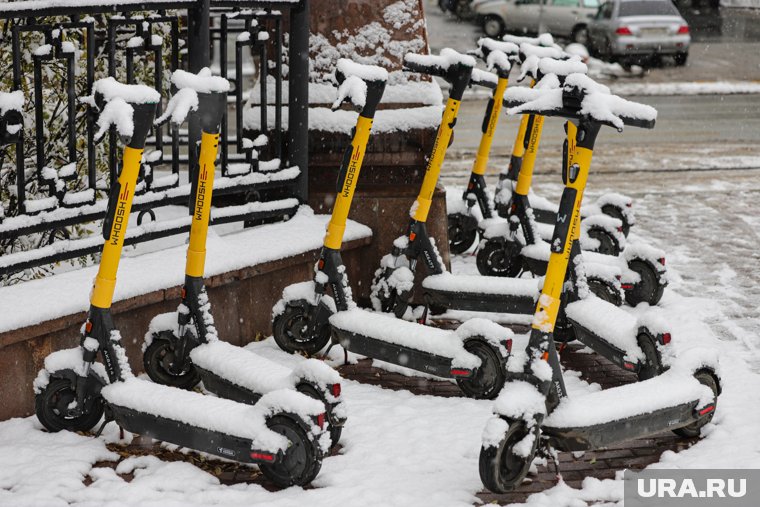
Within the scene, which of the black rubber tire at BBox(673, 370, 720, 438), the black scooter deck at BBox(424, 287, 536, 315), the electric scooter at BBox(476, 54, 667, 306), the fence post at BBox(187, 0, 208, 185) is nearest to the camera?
the black rubber tire at BBox(673, 370, 720, 438)

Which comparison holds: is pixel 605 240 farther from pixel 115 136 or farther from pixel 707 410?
pixel 115 136

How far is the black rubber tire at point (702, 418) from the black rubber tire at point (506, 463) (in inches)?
39.1

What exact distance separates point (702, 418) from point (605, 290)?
178cm

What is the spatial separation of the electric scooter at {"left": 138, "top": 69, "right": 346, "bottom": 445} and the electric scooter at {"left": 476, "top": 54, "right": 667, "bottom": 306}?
258 cm

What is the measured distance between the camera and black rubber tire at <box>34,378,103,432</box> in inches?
201

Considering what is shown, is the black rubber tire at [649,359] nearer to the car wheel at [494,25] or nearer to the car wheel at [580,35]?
the car wheel at [580,35]

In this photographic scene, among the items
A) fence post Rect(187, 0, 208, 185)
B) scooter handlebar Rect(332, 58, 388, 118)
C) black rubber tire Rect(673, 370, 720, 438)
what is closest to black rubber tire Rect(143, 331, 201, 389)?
fence post Rect(187, 0, 208, 185)

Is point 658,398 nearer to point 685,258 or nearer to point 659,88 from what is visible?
point 685,258

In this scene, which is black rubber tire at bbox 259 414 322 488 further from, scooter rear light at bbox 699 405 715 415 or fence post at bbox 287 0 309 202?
fence post at bbox 287 0 309 202

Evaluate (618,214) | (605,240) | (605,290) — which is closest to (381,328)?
(605,290)

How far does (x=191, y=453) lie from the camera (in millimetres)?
5035

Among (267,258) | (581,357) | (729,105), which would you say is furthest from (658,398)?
(729,105)

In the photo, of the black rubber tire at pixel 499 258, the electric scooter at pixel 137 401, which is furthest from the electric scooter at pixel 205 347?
the black rubber tire at pixel 499 258

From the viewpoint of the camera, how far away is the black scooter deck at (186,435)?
466cm
